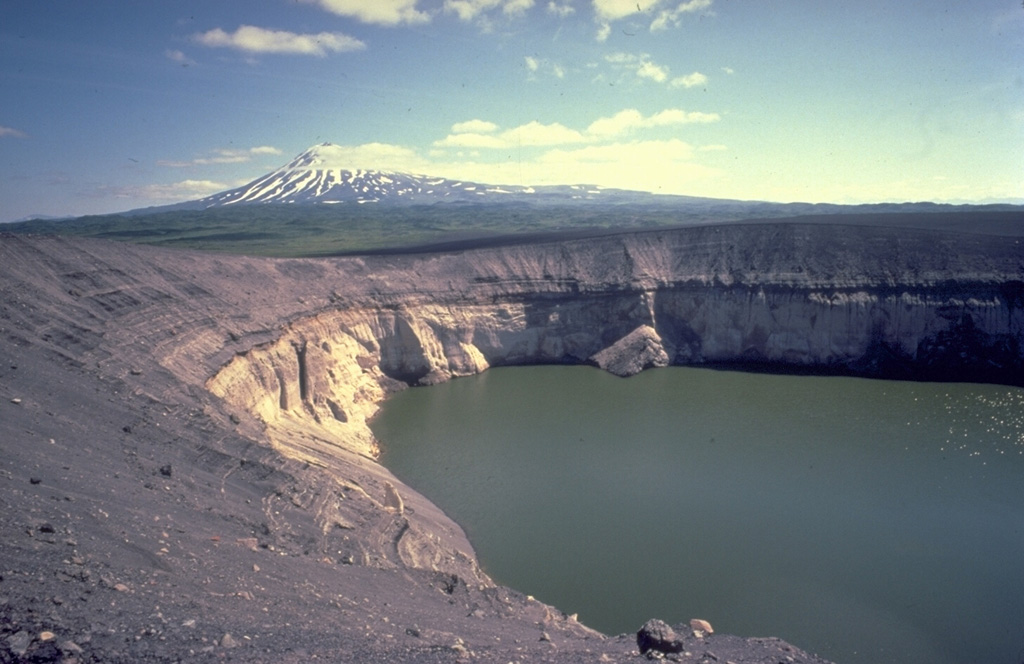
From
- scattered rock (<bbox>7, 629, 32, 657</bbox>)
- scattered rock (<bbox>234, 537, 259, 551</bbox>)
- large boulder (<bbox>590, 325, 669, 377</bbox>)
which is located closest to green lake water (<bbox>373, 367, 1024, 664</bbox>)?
large boulder (<bbox>590, 325, 669, 377</bbox>)

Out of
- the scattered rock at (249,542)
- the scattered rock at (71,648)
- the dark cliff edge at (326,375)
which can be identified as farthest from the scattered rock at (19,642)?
the scattered rock at (249,542)

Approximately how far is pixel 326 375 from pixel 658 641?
745 inches

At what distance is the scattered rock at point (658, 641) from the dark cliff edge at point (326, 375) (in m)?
0.27

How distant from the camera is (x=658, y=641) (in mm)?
9352

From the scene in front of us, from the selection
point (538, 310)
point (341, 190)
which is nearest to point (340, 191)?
point (341, 190)

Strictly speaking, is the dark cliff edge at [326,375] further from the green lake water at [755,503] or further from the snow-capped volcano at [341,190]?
the snow-capped volcano at [341,190]

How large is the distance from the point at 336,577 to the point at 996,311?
1357 inches

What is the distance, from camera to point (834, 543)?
1639 cm

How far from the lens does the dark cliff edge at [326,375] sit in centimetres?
830

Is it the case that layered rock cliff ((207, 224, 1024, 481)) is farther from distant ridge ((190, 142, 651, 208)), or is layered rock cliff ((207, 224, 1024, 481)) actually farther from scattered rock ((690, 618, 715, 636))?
distant ridge ((190, 142, 651, 208))

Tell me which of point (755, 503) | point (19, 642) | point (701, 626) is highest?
point (19, 642)

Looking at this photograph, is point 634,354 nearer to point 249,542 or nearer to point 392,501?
point 392,501

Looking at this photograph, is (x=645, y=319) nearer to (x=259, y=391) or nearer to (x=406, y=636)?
(x=259, y=391)

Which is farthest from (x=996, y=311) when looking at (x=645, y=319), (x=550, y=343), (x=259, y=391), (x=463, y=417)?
(x=259, y=391)
